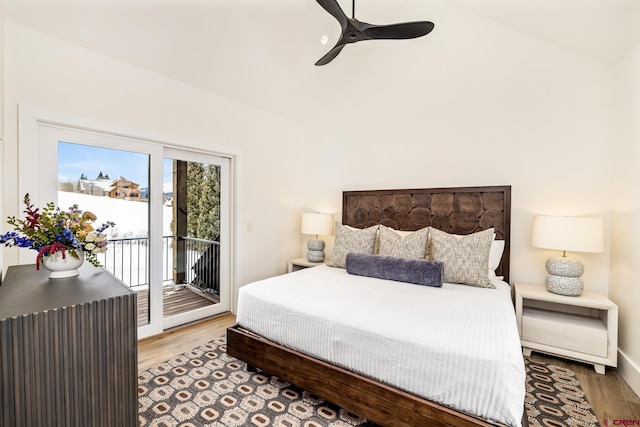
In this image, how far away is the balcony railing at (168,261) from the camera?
281cm

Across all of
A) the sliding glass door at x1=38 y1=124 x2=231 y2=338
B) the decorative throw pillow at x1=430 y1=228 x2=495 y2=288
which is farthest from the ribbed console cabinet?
the decorative throw pillow at x1=430 y1=228 x2=495 y2=288

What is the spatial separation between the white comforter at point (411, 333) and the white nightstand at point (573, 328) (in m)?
0.37

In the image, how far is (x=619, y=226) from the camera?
98.2 inches

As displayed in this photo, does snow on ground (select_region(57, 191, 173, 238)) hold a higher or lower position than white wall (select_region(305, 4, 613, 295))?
lower

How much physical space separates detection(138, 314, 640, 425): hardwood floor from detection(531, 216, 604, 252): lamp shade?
983mm

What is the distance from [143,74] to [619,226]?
4396mm

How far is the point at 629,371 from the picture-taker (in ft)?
7.25

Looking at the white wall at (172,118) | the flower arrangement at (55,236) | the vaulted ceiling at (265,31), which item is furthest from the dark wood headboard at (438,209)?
the flower arrangement at (55,236)

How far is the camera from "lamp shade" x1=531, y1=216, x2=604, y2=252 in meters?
2.41

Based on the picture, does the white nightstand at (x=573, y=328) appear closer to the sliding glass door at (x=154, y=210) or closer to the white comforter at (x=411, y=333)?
the white comforter at (x=411, y=333)

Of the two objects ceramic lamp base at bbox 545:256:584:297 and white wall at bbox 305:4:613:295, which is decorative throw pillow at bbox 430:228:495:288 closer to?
ceramic lamp base at bbox 545:256:584:297

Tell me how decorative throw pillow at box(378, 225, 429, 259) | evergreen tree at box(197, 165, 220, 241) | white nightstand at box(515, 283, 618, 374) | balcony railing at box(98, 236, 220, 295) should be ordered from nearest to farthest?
white nightstand at box(515, 283, 618, 374), balcony railing at box(98, 236, 220, 295), decorative throw pillow at box(378, 225, 429, 259), evergreen tree at box(197, 165, 220, 241)

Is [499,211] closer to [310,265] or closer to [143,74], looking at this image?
[310,265]

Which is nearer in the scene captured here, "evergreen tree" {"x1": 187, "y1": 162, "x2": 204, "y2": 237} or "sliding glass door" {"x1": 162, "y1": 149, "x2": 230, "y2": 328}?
"sliding glass door" {"x1": 162, "y1": 149, "x2": 230, "y2": 328}
